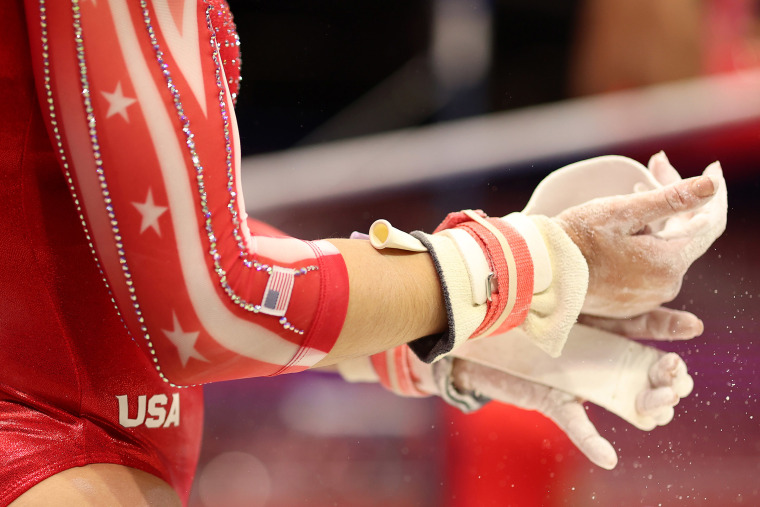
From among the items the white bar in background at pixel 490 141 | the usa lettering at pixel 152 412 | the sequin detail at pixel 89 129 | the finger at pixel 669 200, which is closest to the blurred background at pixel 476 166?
the white bar in background at pixel 490 141

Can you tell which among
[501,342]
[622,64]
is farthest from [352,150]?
[501,342]

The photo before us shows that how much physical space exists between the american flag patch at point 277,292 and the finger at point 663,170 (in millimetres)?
413

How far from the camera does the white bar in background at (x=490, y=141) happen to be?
991 mm

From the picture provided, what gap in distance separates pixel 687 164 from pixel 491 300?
335 millimetres

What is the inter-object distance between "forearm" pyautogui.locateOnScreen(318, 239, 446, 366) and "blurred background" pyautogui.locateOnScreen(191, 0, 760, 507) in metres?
0.23

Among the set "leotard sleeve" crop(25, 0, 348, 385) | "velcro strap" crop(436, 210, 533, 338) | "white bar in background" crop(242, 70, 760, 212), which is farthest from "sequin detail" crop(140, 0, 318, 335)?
"white bar in background" crop(242, 70, 760, 212)

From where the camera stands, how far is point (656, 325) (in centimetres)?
71

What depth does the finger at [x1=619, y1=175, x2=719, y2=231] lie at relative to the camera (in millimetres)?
578

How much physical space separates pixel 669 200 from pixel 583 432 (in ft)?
0.79

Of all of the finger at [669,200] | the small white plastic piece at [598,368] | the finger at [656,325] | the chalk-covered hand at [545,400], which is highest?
the finger at [669,200]

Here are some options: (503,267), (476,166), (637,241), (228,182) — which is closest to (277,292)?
(228,182)

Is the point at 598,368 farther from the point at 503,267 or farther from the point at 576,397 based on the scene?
the point at 503,267

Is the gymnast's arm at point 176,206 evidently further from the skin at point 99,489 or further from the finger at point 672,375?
the finger at point 672,375

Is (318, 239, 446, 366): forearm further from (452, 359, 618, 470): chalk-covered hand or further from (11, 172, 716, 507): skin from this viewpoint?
(452, 359, 618, 470): chalk-covered hand
